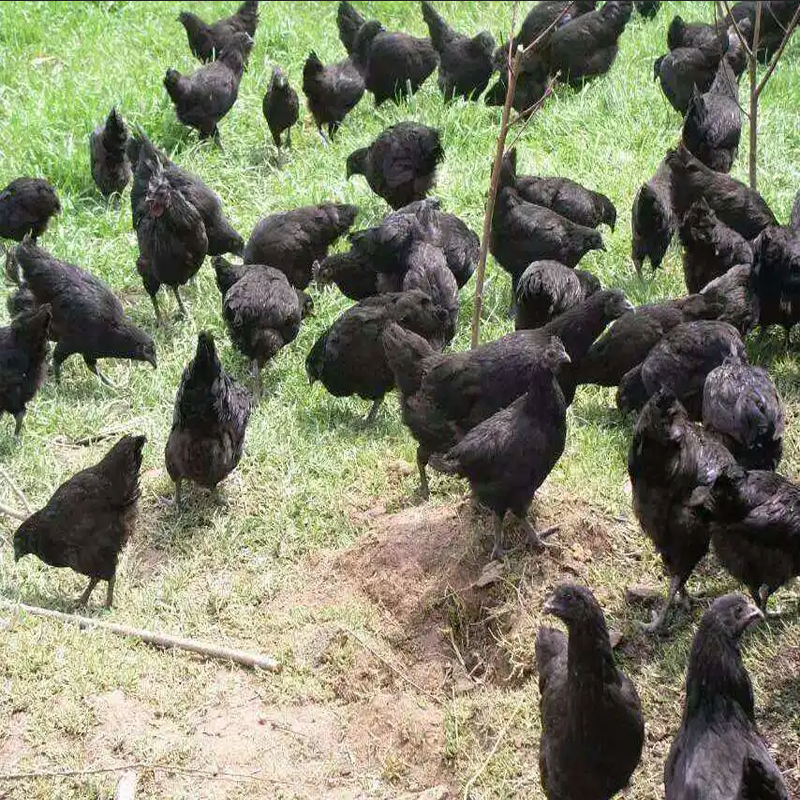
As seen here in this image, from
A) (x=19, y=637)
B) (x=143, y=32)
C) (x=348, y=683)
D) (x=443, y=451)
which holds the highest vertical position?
(x=443, y=451)

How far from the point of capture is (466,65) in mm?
11773

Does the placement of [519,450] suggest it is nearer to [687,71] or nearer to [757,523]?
[757,523]

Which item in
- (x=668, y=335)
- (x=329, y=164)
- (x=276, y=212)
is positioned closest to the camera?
(x=668, y=335)

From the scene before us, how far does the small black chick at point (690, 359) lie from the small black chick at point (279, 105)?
5.34 meters

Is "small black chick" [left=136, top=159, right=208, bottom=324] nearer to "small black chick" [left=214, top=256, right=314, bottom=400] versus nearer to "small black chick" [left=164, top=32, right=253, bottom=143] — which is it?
"small black chick" [left=214, top=256, right=314, bottom=400]

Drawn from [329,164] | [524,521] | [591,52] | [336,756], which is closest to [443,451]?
[524,521]

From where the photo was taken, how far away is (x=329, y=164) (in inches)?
433

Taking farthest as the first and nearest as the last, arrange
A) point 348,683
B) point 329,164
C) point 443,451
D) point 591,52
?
point 591,52 < point 329,164 < point 443,451 < point 348,683

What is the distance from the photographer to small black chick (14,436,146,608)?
6230mm

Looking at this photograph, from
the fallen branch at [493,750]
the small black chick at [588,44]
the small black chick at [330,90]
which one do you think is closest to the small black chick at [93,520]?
the fallen branch at [493,750]

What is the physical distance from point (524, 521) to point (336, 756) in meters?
1.62

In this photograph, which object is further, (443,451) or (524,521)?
(443,451)

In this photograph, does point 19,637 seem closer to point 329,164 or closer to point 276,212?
point 276,212

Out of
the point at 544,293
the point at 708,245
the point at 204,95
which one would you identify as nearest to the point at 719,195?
the point at 708,245
